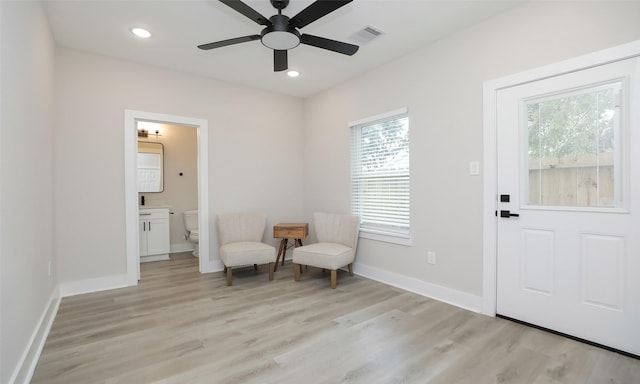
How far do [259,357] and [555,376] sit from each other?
1.84 m

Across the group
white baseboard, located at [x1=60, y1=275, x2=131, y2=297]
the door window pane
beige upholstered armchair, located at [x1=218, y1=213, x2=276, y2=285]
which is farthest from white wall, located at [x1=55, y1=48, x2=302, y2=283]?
the door window pane

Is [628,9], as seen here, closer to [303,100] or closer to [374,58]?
[374,58]

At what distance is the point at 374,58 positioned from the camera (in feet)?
11.5

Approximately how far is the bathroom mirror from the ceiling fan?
3625 mm

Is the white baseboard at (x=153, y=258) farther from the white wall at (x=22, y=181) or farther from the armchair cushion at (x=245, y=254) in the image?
the white wall at (x=22, y=181)

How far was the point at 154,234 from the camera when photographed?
16.3ft

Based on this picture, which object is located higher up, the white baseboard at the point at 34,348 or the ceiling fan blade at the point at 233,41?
the ceiling fan blade at the point at 233,41

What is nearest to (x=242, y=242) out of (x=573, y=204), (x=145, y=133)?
(x=145, y=133)

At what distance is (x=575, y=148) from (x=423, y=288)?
1855mm

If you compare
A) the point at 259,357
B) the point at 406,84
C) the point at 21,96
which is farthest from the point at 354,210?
the point at 21,96

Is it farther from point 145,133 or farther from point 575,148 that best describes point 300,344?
point 145,133

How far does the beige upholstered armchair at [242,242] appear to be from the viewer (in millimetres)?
3609

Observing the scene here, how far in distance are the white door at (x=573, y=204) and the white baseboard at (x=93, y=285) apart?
4.00 m

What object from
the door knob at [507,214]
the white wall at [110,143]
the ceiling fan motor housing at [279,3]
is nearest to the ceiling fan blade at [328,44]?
the ceiling fan motor housing at [279,3]
